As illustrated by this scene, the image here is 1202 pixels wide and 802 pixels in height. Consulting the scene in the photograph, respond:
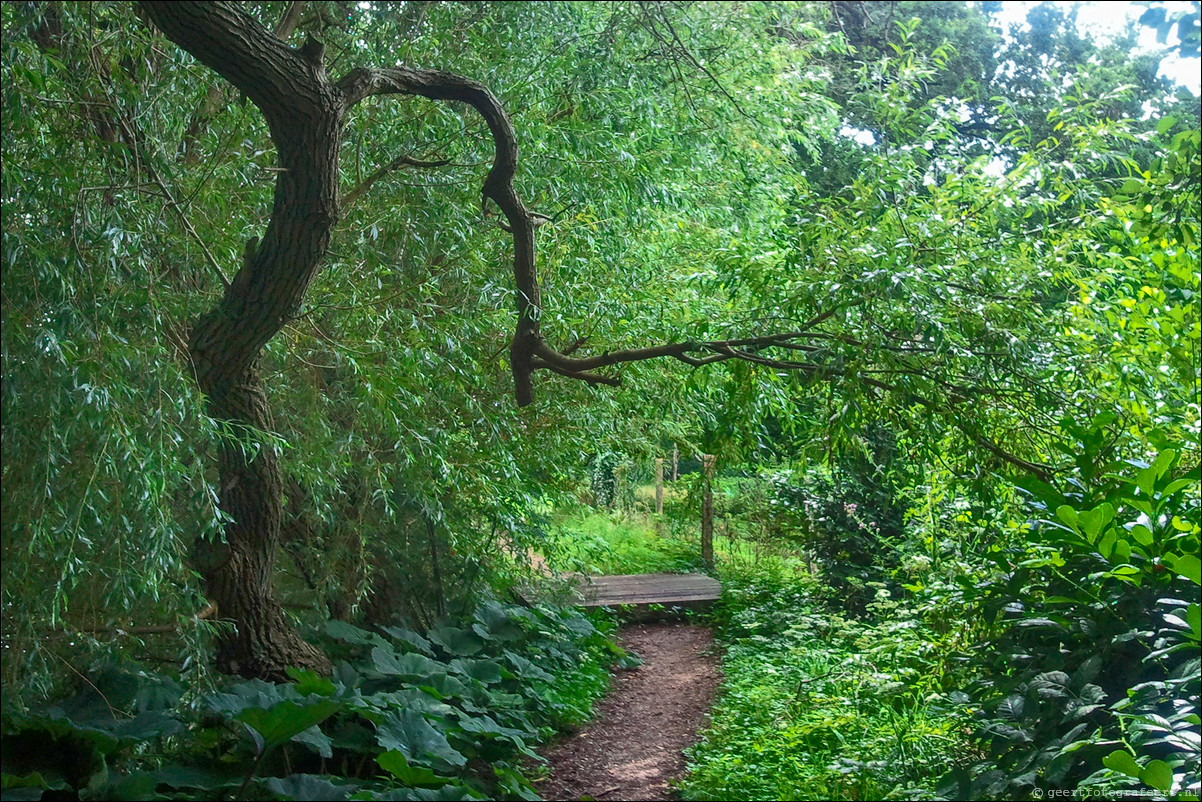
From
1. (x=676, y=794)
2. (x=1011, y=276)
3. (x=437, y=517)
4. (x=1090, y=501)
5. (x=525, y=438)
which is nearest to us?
(x=1090, y=501)

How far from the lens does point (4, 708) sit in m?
2.86

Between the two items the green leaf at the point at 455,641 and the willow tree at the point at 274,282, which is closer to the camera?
the willow tree at the point at 274,282

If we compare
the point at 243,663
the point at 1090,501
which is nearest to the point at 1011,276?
the point at 1090,501

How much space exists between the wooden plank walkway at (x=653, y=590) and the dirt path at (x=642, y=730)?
76 cm

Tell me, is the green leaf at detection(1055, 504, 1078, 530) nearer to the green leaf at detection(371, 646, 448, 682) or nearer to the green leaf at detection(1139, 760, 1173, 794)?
the green leaf at detection(1139, 760, 1173, 794)

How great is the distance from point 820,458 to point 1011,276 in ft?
3.84

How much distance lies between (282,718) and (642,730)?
3619 millimetres

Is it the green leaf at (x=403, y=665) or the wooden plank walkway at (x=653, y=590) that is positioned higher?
the green leaf at (x=403, y=665)

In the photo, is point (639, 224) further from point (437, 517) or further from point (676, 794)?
point (676, 794)

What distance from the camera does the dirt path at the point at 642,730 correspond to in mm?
5297

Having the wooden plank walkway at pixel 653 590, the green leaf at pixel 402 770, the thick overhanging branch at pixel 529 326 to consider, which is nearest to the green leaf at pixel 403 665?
the green leaf at pixel 402 770

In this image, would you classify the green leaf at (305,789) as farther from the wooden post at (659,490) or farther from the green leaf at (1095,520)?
the wooden post at (659,490)

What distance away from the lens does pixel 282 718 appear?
3234 millimetres

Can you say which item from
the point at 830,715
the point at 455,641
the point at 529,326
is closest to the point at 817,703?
the point at 830,715
